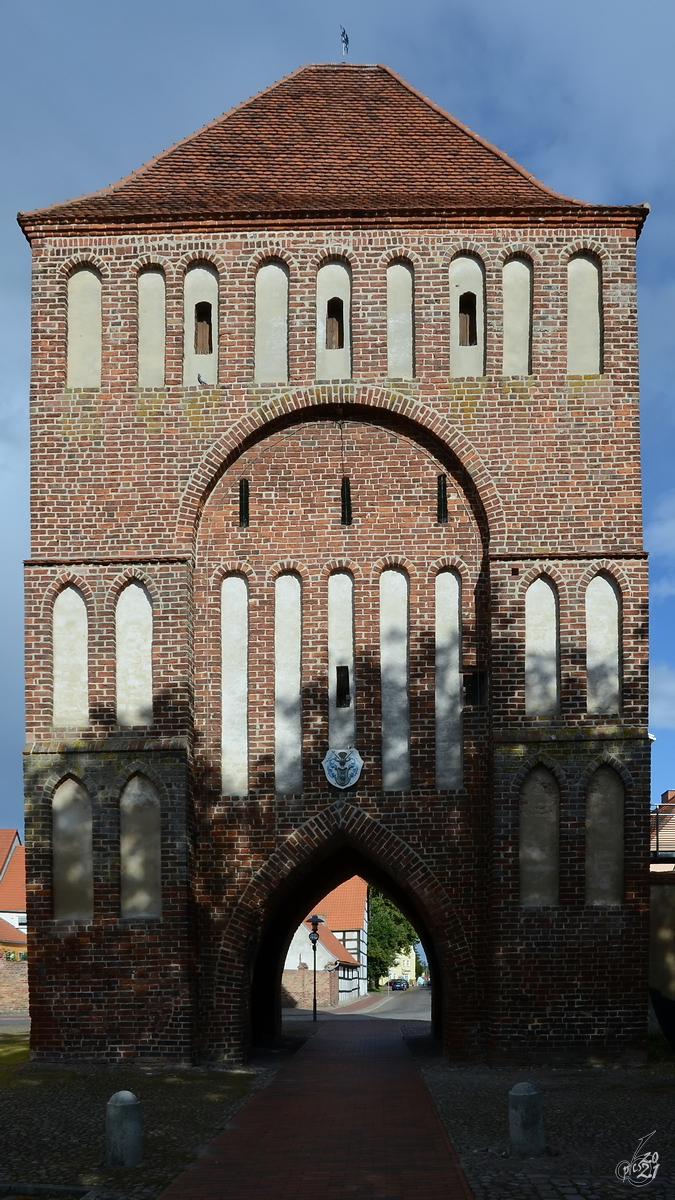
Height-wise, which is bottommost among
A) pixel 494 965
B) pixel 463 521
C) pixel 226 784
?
pixel 494 965

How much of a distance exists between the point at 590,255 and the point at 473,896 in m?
7.64

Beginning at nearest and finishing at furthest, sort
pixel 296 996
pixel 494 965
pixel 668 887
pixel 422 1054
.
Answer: pixel 494 965 → pixel 668 887 → pixel 422 1054 → pixel 296 996

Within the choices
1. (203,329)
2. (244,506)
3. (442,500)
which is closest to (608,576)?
(442,500)

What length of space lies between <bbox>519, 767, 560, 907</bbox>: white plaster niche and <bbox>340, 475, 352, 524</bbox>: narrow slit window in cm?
364

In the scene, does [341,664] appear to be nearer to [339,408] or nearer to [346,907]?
[339,408]

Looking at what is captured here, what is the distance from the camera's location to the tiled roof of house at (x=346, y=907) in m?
53.6

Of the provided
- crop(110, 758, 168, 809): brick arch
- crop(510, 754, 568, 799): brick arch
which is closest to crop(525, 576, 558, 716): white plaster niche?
crop(510, 754, 568, 799): brick arch

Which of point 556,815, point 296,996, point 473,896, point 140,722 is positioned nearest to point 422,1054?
point 473,896

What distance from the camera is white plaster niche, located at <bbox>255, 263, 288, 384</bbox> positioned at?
16.7 metres

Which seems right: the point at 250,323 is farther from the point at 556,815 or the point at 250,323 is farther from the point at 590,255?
the point at 556,815

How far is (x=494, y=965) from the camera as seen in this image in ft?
50.4

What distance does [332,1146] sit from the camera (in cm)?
1049

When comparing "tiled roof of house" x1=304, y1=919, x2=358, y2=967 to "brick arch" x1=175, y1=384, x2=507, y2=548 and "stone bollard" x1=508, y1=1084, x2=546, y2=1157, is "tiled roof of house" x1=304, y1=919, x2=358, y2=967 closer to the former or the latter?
"brick arch" x1=175, y1=384, x2=507, y2=548

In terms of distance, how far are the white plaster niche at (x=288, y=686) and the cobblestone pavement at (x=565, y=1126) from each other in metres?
3.62
